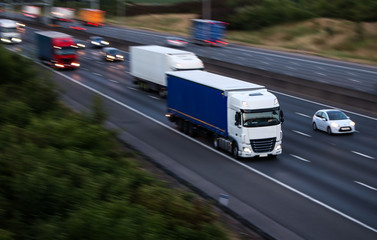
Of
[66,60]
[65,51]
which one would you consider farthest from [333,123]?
[66,60]

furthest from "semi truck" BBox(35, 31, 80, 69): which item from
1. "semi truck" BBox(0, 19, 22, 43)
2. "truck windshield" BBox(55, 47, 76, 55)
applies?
"semi truck" BBox(0, 19, 22, 43)

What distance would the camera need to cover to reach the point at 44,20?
10394 centimetres

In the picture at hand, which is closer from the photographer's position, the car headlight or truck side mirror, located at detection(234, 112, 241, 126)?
truck side mirror, located at detection(234, 112, 241, 126)

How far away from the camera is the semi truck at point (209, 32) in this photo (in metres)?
73.4

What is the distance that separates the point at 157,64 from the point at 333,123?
14492 mm

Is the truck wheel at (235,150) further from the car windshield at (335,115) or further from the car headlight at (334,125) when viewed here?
the car windshield at (335,115)

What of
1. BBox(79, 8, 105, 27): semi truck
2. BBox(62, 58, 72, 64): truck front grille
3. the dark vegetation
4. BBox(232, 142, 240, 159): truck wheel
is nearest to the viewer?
the dark vegetation

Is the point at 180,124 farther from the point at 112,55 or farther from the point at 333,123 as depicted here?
the point at 112,55

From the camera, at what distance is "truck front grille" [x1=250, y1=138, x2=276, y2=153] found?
25031mm

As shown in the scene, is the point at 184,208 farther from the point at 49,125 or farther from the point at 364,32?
the point at 364,32

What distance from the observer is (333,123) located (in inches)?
1203

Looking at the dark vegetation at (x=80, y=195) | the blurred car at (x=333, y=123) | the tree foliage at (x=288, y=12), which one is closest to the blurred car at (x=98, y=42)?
the tree foliage at (x=288, y=12)

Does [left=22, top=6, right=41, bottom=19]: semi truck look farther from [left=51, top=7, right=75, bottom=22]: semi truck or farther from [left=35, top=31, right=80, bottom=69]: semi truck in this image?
[left=35, top=31, right=80, bottom=69]: semi truck

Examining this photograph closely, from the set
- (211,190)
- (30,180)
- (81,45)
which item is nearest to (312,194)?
(211,190)
